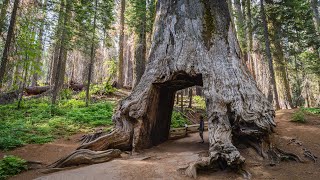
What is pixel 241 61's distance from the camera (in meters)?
8.57

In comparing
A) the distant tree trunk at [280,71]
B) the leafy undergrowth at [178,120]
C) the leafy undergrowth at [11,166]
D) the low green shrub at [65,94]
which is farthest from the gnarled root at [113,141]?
the low green shrub at [65,94]

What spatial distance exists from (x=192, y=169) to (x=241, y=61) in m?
4.64

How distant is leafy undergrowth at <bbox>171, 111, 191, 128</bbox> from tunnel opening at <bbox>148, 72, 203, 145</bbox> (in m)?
2.95

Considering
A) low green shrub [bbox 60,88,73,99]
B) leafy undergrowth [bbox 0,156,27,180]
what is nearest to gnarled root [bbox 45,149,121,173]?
leafy undergrowth [bbox 0,156,27,180]

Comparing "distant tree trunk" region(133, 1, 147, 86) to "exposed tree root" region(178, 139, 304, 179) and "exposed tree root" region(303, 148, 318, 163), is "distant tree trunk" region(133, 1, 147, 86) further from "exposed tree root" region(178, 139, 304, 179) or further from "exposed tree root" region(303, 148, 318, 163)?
"exposed tree root" region(303, 148, 318, 163)

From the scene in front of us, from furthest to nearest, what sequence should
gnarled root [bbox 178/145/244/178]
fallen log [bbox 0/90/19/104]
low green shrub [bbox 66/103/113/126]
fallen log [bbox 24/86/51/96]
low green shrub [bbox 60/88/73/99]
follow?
fallen log [bbox 24/86/51/96] → low green shrub [bbox 60/88/73/99] → fallen log [bbox 0/90/19/104] → low green shrub [bbox 66/103/113/126] → gnarled root [bbox 178/145/244/178]

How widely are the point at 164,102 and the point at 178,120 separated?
4.46 meters

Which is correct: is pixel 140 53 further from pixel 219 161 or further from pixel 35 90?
pixel 219 161

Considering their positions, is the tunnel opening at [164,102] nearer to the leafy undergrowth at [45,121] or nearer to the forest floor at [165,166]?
the forest floor at [165,166]

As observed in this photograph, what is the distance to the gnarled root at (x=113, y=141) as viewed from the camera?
23.7ft

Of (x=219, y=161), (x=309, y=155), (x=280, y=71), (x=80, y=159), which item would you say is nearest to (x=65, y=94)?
(x=80, y=159)

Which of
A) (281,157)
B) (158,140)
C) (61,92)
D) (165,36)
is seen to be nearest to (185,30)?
(165,36)

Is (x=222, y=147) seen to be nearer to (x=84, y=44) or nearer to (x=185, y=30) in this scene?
(x=185, y=30)

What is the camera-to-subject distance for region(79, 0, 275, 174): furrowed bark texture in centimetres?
692
